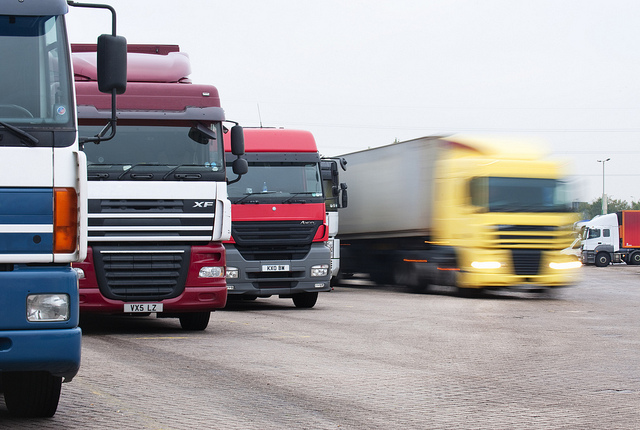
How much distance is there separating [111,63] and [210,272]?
560 centimetres

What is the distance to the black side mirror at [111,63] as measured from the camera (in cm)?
646

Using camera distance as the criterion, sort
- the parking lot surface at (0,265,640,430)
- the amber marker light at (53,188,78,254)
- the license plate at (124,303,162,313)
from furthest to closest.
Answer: the license plate at (124,303,162,313) < the parking lot surface at (0,265,640,430) < the amber marker light at (53,188,78,254)

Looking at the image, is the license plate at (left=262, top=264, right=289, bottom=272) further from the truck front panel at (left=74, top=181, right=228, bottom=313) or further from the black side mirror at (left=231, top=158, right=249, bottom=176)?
the truck front panel at (left=74, top=181, right=228, bottom=313)

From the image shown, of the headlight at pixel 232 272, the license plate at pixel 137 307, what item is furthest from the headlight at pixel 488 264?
the license plate at pixel 137 307

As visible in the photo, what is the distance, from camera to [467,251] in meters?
21.0

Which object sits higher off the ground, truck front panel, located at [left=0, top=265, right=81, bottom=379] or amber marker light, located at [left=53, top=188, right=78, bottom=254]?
amber marker light, located at [left=53, top=188, right=78, bottom=254]

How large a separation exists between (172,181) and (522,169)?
11424mm

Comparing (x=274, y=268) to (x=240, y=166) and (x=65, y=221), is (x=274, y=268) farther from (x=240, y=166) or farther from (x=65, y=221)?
(x=65, y=221)

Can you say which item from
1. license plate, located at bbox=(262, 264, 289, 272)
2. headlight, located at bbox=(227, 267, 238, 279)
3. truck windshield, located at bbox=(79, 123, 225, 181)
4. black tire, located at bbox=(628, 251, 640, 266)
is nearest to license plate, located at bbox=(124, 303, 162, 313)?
truck windshield, located at bbox=(79, 123, 225, 181)

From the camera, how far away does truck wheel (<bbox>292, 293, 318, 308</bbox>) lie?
1771cm

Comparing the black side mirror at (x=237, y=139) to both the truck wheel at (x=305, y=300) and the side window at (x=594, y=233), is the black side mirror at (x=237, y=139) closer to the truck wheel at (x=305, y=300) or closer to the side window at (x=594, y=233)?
the truck wheel at (x=305, y=300)

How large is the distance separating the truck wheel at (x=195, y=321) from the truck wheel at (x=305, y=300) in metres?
4.88

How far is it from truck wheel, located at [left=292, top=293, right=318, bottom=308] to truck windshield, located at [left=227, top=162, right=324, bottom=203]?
1972 millimetres

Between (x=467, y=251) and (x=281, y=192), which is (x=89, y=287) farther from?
(x=467, y=251)
